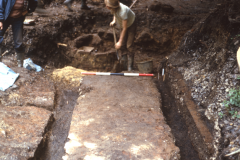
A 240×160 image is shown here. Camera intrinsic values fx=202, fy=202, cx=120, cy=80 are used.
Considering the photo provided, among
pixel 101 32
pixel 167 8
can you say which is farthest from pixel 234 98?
pixel 167 8

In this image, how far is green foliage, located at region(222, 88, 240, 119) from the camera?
221cm

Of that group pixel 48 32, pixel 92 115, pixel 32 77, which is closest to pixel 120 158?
pixel 92 115

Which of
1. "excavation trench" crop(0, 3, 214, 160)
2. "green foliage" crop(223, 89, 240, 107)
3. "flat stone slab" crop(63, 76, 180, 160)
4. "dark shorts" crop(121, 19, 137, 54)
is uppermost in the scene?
"green foliage" crop(223, 89, 240, 107)

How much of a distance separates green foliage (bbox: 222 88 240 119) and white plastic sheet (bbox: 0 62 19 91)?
3160 mm

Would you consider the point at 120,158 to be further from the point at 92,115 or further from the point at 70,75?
the point at 70,75

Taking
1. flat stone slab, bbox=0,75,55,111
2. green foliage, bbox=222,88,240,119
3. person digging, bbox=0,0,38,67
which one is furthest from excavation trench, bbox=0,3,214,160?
person digging, bbox=0,0,38,67

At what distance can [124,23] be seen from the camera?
3625 mm

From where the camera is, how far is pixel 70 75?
4145mm

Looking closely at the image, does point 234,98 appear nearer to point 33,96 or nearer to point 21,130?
point 21,130

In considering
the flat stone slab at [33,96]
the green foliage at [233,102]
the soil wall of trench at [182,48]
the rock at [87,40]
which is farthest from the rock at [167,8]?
the green foliage at [233,102]

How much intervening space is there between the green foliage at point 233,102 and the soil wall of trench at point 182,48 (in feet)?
0.25

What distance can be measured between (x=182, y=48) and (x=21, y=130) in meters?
3.13

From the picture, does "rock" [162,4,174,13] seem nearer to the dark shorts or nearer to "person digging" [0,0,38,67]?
the dark shorts

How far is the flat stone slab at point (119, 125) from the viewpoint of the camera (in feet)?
6.87
